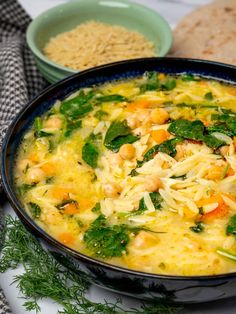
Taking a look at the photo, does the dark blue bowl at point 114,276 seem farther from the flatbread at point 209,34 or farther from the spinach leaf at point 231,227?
the flatbread at point 209,34

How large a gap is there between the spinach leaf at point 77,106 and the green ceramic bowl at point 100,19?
161 centimetres

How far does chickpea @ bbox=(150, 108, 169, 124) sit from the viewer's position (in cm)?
529

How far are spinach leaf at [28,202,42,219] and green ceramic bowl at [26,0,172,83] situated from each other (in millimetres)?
2925

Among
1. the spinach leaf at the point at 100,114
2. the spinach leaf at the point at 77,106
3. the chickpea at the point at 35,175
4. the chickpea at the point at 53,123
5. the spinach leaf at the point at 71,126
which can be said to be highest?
the spinach leaf at the point at 100,114

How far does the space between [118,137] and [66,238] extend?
115 cm

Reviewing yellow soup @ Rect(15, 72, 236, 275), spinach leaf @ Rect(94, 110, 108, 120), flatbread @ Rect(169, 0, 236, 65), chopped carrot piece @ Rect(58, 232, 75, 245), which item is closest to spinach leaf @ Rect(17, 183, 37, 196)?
yellow soup @ Rect(15, 72, 236, 275)

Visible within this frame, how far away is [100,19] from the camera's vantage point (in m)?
8.05

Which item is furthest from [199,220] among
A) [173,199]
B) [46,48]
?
[46,48]

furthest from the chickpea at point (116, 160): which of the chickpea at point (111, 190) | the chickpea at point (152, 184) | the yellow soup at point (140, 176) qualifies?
the chickpea at point (152, 184)

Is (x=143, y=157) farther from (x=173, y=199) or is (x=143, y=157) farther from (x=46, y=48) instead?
(x=46, y=48)

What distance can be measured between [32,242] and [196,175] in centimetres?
147

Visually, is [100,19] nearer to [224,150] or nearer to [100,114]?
[100,114]

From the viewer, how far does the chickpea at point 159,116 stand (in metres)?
5.29

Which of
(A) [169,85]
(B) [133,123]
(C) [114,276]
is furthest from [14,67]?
(C) [114,276]
